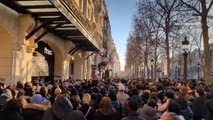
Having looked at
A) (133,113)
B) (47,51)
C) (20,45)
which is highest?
(47,51)

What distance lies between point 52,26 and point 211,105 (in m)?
12.4

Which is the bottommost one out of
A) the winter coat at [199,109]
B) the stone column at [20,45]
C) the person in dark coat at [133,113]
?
the winter coat at [199,109]

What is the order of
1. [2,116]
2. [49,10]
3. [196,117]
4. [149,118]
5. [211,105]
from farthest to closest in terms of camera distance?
[49,10], [196,117], [211,105], [149,118], [2,116]

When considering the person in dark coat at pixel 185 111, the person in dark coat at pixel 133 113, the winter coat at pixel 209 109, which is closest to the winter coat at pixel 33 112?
the person in dark coat at pixel 133 113

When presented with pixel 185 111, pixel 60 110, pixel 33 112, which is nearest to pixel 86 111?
pixel 33 112

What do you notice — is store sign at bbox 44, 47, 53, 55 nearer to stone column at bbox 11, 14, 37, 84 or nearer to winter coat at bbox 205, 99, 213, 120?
stone column at bbox 11, 14, 37, 84

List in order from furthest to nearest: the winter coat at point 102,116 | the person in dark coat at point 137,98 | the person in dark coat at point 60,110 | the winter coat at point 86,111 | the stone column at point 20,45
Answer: the stone column at point 20,45 → the person in dark coat at point 137,98 → the winter coat at point 86,111 → the winter coat at point 102,116 → the person in dark coat at point 60,110

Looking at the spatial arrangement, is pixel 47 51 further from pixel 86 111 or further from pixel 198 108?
pixel 86 111

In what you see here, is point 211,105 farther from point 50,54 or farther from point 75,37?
point 50,54

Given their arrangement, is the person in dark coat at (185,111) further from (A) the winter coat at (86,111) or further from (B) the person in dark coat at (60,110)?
(B) the person in dark coat at (60,110)

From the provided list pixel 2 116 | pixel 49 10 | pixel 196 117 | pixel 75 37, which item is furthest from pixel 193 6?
pixel 2 116

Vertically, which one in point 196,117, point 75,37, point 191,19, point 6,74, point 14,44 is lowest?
point 196,117

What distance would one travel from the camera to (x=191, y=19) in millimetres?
23688

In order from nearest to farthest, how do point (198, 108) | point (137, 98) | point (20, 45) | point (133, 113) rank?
point (133, 113)
point (198, 108)
point (137, 98)
point (20, 45)
